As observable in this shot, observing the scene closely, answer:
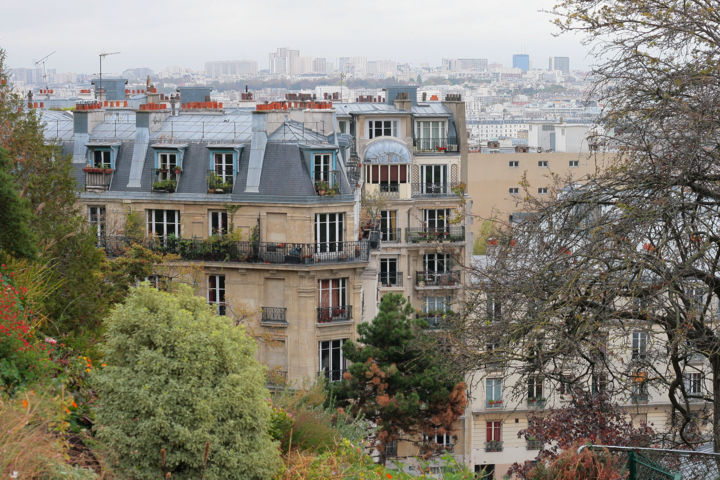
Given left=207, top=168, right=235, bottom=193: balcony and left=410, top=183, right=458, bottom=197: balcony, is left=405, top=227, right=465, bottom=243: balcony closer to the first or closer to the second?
left=410, top=183, right=458, bottom=197: balcony

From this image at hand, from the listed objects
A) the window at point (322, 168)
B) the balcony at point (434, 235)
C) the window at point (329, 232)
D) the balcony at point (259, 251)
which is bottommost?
the balcony at point (434, 235)

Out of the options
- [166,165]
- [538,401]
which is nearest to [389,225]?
[166,165]

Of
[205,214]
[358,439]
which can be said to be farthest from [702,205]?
[205,214]

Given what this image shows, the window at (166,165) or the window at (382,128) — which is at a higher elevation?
the window at (382,128)

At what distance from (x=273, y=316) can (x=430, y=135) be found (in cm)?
2526

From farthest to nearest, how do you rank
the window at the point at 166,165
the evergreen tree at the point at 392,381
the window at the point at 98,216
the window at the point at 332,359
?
the window at the point at 98,216 < the window at the point at 166,165 < the window at the point at 332,359 < the evergreen tree at the point at 392,381

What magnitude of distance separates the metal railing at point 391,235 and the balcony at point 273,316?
19560mm

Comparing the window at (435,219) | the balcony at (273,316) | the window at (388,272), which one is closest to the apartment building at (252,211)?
the balcony at (273,316)

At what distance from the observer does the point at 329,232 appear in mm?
42594

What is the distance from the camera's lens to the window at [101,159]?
A: 4532 centimetres

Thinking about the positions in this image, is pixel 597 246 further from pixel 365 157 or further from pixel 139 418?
pixel 365 157

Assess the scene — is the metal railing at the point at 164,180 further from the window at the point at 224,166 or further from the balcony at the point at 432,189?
the balcony at the point at 432,189

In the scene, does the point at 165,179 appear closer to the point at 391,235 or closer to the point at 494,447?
the point at 391,235

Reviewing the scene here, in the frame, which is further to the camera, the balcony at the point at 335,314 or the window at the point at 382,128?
the window at the point at 382,128
